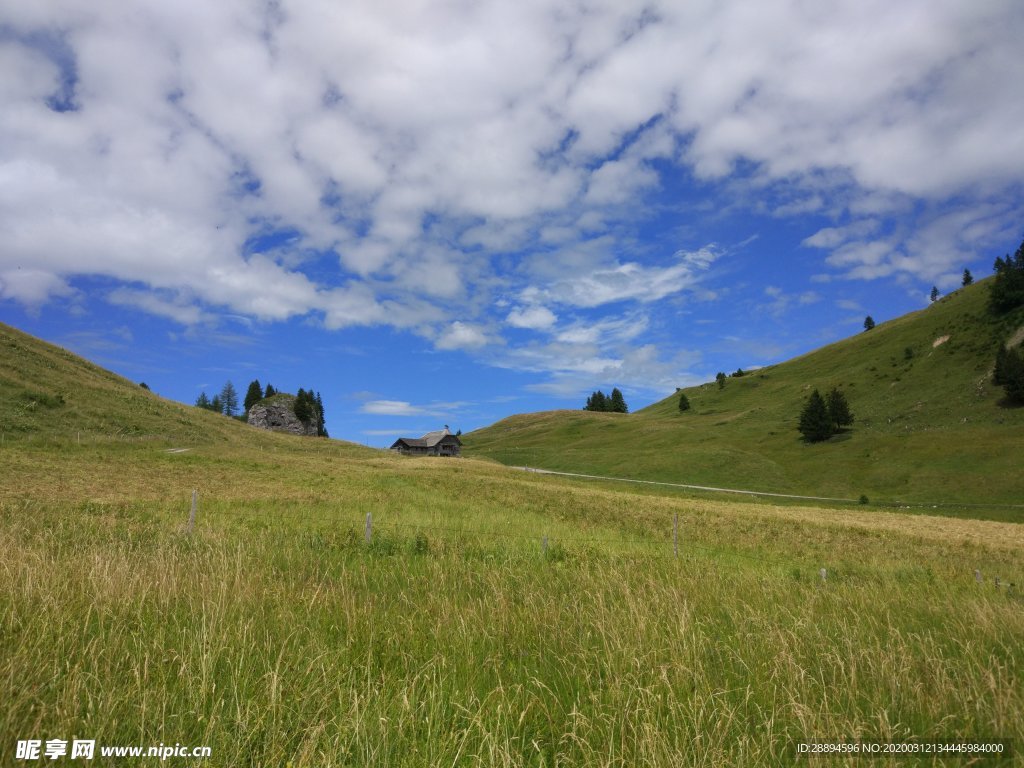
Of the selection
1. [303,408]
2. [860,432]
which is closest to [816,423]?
[860,432]

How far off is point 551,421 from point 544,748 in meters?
157

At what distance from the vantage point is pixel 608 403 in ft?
597

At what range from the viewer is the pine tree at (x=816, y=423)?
80.6 m

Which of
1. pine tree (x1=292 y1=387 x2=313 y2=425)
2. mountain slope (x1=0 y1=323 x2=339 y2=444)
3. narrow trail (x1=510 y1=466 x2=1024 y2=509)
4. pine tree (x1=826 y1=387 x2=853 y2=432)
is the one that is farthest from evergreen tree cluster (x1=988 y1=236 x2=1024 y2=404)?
pine tree (x1=292 y1=387 x2=313 y2=425)

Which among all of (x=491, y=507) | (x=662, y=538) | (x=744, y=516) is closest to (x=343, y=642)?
(x=662, y=538)

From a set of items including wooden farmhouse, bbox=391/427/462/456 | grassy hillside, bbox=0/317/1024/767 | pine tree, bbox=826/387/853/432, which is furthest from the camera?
wooden farmhouse, bbox=391/427/462/456

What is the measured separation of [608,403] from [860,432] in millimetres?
104606

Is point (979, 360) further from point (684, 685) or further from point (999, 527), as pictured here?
point (684, 685)

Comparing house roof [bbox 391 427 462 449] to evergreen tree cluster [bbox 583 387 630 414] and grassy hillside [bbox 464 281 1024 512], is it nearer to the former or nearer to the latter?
grassy hillside [bbox 464 281 1024 512]

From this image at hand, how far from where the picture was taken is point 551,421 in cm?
15975

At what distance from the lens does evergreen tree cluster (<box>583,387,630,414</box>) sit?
17988cm

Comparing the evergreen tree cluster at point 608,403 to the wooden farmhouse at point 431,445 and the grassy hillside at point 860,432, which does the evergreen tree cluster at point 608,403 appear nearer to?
the grassy hillside at point 860,432

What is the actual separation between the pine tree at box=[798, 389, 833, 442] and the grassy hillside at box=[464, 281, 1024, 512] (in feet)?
6.84

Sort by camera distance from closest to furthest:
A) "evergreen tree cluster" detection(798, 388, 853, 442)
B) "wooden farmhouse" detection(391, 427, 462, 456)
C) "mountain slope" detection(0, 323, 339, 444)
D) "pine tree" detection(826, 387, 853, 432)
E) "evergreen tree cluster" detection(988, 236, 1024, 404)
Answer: "mountain slope" detection(0, 323, 339, 444) → "evergreen tree cluster" detection(798, 388, 853, 442) → "pine tree" detection(826, 387, 853, 432) → "evergreen tree cluster" detection(988, 236, 1024, 404) → "wooden farmhouse" detection(391, 427, 462, 456)
